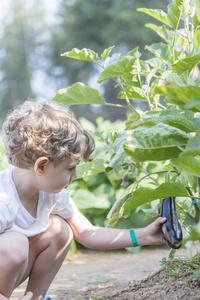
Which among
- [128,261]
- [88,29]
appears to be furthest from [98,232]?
[88,29]

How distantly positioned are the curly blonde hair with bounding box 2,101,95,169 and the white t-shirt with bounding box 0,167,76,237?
0.10 meters

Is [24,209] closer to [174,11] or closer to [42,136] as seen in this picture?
[42,136]

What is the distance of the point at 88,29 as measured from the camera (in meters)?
19.3

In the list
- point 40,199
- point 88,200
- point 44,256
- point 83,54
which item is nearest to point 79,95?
point 83,54

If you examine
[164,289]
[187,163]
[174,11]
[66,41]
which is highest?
[174,11]

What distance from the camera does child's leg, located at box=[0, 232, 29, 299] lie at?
1337 millimetres

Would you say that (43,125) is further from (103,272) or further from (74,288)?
(103,272)

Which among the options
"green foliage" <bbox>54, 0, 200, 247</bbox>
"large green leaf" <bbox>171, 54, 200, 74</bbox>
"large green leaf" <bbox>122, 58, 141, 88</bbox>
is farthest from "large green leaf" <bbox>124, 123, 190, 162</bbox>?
"large green leaf" <bbox>122, 58, 141, 88</bbox>

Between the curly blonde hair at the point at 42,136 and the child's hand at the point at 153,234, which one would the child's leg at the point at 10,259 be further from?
the child's hand at the point at 153,234

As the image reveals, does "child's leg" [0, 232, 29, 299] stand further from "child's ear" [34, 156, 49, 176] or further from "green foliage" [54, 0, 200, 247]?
"green foliage" [54, 0, 200, 247]

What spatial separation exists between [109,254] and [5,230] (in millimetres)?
1736

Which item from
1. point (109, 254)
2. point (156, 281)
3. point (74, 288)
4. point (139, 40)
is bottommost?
point (139, 40)

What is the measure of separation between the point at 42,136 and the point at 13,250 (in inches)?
15.7

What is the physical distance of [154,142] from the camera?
3.22 ft
